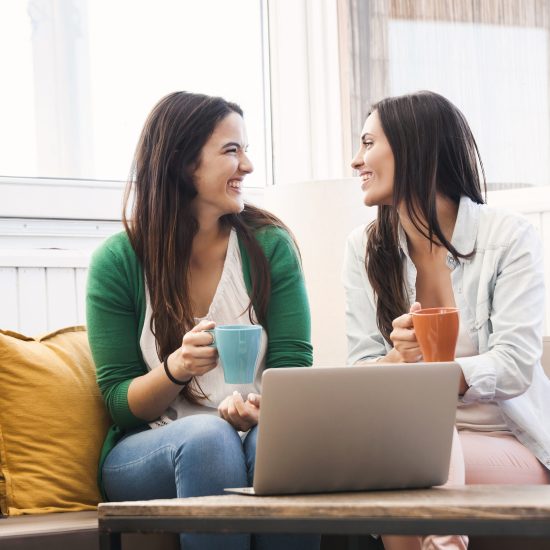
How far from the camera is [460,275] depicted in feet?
6.40

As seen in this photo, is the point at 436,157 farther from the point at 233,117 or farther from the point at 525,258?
the point at 233,117

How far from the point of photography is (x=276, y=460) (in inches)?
46.6

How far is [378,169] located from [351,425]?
937 mm

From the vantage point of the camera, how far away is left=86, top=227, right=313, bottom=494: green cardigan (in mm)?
1929

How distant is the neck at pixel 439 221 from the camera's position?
6.61 ft

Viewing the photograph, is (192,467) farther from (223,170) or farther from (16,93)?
(16,93)

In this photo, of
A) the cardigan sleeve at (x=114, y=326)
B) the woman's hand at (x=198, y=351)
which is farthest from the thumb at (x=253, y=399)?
the cardigan sleeve at (x=114, y=326)

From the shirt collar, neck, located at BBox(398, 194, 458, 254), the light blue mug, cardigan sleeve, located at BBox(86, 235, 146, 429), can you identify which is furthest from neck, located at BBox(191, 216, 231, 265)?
the light blue mug

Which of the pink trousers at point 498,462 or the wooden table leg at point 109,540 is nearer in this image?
the wooden table leg at point 109,540

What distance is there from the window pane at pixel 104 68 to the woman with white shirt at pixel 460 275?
3.55ft

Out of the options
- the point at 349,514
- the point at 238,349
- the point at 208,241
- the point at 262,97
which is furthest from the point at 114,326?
the point at 262,97

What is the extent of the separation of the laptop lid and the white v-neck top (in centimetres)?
68

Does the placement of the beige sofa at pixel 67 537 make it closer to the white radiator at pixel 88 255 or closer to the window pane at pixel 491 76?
the white radiator at pixel 88 255

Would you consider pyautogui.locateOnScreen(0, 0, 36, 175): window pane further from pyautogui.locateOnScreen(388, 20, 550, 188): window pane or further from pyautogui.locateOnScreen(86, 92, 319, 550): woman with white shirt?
pyautogui.locateOnScreen(388, 20, 550, 188): window pane
